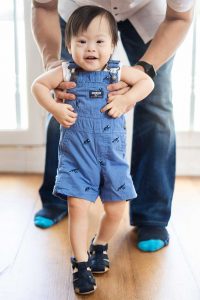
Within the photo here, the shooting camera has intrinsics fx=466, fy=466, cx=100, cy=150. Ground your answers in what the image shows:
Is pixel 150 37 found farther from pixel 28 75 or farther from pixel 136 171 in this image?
pixel 28 75

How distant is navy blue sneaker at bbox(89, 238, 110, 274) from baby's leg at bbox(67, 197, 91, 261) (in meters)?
0.07

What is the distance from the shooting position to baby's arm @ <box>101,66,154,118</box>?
1.08 m

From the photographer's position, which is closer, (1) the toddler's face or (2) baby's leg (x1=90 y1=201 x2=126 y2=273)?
(1) the toddler's face

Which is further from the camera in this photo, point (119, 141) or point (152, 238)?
point (152, 238)

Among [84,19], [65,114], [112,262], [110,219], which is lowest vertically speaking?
[112,262]

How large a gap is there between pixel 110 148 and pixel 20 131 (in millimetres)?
1041

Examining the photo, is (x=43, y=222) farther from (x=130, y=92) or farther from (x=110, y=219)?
(x=130, y=92)

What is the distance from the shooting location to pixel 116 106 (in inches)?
42.4

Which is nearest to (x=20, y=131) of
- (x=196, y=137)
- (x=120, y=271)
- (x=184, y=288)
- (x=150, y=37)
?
(x=196, y=137)

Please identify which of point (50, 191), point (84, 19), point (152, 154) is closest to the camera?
point (84, 19)

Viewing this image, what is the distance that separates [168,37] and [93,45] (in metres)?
0.26

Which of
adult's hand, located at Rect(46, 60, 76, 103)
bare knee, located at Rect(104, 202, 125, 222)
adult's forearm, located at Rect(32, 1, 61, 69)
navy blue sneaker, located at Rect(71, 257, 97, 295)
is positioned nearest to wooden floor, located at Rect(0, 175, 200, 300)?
navy blue sneaker, located at Rect(71, 257, 97, 295)

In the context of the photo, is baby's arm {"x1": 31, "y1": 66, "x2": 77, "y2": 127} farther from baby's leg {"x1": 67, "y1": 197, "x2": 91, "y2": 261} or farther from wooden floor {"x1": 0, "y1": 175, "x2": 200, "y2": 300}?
wooden floor {"x1": 0, "y1": 175, "x2": 200, "y2": 300}

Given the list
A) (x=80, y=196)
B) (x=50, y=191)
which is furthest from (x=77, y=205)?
(x=50, y=191)
